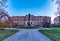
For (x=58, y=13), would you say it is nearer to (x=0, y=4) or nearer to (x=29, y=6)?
(x=29, y=6)

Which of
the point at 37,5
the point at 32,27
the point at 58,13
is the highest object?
the point at 37,5

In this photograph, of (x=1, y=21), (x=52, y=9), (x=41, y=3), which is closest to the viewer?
(x=41, y=3)

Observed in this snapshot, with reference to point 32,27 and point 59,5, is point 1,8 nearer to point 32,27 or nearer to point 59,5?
point 59,5

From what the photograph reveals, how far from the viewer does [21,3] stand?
5082 mm

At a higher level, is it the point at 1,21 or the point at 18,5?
the point at 18,5

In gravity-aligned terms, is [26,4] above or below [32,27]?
above

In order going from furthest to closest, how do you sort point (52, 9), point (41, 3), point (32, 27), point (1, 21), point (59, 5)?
point (32, 27) → point (1, 21) → point (52, 9) → point (41, 3) → point (59, 5)

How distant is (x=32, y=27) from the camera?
15695mm

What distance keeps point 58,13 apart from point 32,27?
11260mm

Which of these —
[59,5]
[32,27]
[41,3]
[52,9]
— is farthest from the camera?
[32,27]

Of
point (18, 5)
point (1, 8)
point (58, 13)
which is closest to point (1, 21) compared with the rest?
point (1, 8)

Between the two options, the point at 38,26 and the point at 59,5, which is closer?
the point at 59,5

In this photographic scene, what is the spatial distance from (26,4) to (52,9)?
1.10 metres

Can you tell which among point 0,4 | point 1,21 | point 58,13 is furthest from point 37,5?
point 1,21
